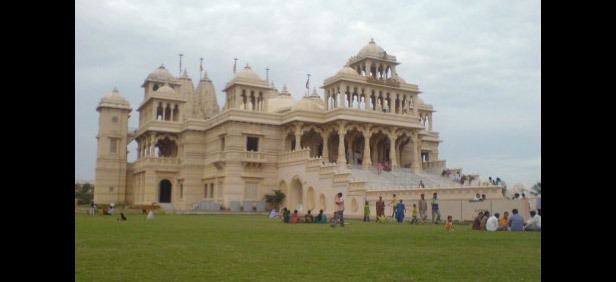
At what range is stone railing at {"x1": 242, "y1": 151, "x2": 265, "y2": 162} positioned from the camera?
50.1 meters

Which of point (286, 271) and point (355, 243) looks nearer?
point (286, 271)

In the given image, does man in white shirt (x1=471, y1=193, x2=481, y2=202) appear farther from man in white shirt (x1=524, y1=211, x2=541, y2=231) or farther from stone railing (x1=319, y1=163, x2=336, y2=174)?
stone railing (x1=319, y1=163, x2=336, y2=174)

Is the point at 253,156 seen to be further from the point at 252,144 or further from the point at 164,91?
the point at 164,91

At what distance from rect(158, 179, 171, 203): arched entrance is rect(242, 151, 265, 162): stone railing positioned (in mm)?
11184

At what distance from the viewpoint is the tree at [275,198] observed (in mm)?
49188

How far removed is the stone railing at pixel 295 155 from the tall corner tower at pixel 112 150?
71.4 ft

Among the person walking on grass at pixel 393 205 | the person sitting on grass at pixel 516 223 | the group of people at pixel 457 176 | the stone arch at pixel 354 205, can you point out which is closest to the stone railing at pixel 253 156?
the stone arch at pixel 354 205

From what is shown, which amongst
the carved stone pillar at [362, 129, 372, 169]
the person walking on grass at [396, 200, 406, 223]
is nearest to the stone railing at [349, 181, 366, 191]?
the person walking on grass at [396, 200, 406, 223]

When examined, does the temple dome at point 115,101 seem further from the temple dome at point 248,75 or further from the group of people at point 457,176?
the group of people at point 457,176

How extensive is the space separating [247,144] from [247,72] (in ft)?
23.1
